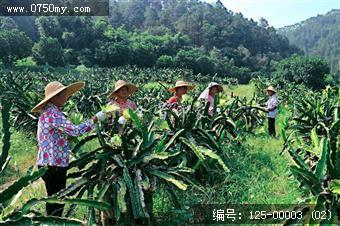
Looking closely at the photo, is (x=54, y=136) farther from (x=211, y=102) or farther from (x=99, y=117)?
(x=211, y=102)

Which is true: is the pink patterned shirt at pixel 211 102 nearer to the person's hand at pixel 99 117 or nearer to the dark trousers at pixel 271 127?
the person's hand at pixel 99 117

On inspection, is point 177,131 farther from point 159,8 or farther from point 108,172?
point 159,8

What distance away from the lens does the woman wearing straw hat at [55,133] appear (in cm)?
423

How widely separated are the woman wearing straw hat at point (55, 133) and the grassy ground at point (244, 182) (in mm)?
508

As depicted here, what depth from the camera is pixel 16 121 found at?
10375 millimetres

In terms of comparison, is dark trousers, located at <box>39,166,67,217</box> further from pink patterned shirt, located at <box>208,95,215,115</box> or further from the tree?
the tree

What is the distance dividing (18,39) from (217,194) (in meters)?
51.5

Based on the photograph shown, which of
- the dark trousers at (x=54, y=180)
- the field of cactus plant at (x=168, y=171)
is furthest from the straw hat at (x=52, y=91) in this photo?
the dark trousers at (x=54, y=180)

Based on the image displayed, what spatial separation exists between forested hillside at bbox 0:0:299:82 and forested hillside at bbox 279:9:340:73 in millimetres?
17235

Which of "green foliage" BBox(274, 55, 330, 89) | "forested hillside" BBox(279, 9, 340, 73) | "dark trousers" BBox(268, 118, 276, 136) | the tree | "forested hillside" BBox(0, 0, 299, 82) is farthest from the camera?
"forested hillside" BBox(279, 9, 340, 73)

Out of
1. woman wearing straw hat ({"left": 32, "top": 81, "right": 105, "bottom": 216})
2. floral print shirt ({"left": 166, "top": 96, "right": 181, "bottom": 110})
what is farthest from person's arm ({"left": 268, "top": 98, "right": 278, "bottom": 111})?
woman wearing straw hat ({"left": 32, "top": 81, "right": 105, "bottom": 216})

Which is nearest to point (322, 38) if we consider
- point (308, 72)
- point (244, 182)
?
point (308, 72)

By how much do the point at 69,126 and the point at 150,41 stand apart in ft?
252

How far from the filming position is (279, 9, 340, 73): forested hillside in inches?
4578
